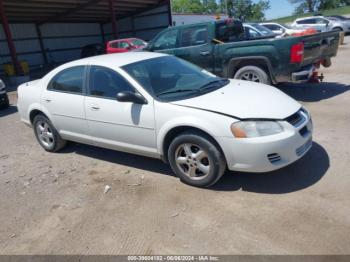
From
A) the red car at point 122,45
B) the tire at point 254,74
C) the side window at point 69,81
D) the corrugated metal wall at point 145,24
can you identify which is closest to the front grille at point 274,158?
the side window at point 69,81

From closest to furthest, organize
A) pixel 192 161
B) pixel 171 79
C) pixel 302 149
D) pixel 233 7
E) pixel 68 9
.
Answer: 1. pixel 302 149
2. pixel 192 161
3. pixel 171 79
4. pixel 68 9
5. pixel 233 7

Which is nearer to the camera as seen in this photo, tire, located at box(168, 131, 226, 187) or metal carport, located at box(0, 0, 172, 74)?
tire, located at box(168, 131, 226, 187)

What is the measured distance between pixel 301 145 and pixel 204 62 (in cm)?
476

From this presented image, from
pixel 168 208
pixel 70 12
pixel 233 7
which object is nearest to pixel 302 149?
pixel 168 208

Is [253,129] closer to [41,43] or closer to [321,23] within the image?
[321,23]

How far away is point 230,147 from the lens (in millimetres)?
3469

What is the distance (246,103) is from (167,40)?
5444mm

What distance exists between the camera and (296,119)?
3723 millimetres

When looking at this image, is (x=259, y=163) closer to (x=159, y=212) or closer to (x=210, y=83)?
(x=159, y=212)

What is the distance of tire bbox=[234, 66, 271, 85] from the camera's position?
23.2ft

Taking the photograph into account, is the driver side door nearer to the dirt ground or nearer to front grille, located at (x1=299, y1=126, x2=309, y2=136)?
the dirt ground

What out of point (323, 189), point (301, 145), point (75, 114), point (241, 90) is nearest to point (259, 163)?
point (301, 145)

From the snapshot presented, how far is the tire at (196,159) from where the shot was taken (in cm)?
360

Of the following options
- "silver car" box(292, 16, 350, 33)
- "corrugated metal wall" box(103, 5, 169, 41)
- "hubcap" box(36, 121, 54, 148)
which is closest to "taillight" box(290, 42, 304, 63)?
"hubcap" box(36, 121, 54, 148)
